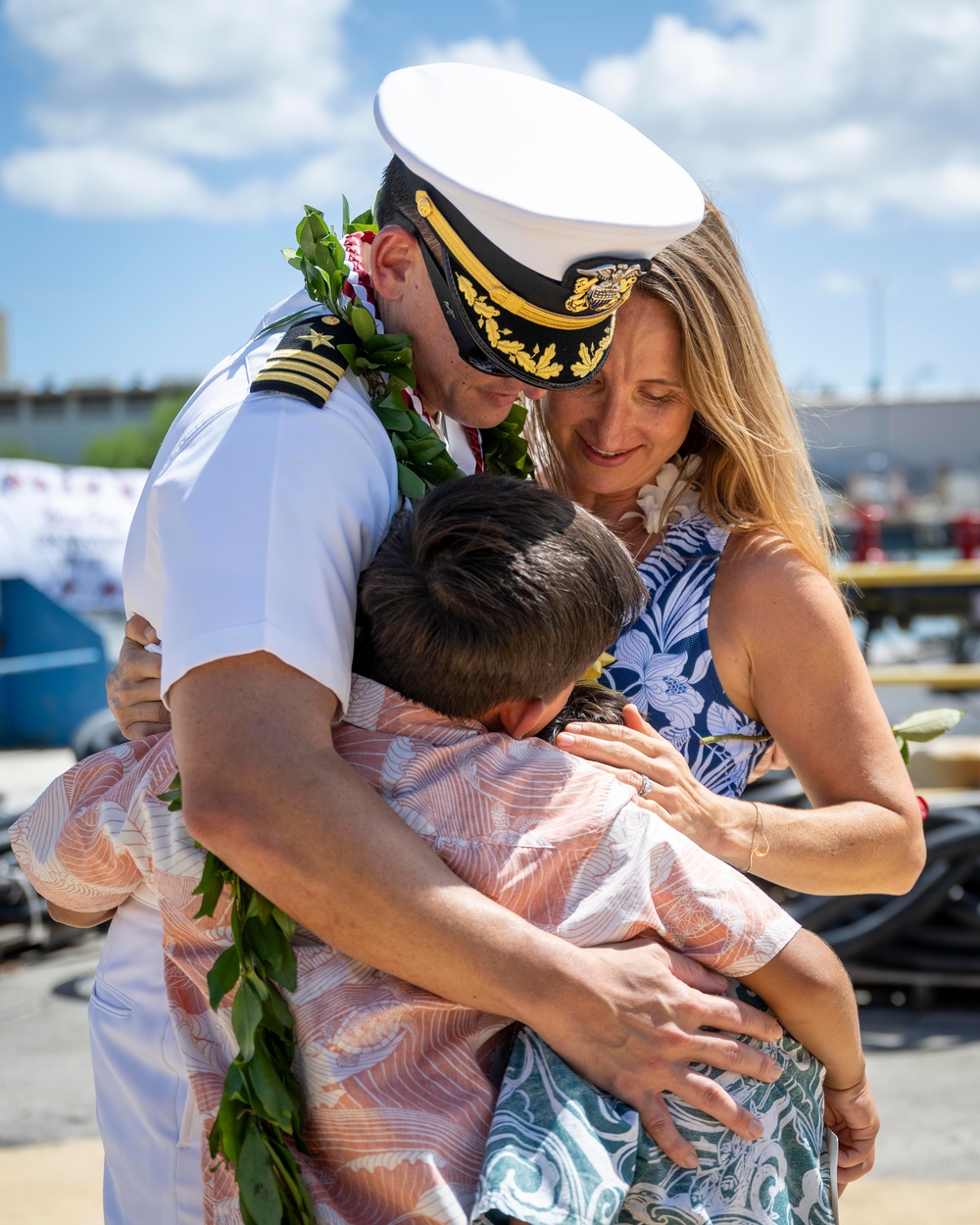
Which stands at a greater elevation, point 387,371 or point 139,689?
point 387,371

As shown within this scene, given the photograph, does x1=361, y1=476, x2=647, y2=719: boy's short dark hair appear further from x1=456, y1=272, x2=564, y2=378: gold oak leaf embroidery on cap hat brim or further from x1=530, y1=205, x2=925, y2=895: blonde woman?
x1=530, y1=205, x2=925, y2=895: blonde woman

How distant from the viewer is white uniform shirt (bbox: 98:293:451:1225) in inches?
49.5

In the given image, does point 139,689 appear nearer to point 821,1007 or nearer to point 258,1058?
point 258,1058

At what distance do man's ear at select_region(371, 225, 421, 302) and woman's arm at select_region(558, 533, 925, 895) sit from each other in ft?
2.48

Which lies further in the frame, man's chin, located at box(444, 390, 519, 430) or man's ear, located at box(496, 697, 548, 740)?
man's chin, located at box(444, 390, 519, 430)

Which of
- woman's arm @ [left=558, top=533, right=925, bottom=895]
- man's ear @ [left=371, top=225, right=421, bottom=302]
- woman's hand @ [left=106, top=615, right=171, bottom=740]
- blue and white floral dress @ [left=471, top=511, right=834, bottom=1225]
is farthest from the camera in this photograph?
woman's arm @ [left=558, top=533, right=925, bottom=895]

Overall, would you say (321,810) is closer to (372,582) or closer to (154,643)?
(372,582)

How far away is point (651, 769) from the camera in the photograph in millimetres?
1565

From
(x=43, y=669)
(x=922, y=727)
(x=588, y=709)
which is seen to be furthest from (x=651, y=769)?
(x=43, y=669)

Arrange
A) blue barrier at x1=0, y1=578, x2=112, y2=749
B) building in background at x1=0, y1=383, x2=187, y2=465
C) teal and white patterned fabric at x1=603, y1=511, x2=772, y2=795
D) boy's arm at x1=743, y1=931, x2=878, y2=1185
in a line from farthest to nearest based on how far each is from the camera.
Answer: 1. building in background at x1=0, y1=383, x2=187, y2=465
2. blue barrier at x1=0, y1=578, x2=112, y2=749
3. teal and white patterned fabric at x1=603, y1=511, x2=772, y2=795
4. boy's arm at x1=743, y1=931, x2=878, y2=1185

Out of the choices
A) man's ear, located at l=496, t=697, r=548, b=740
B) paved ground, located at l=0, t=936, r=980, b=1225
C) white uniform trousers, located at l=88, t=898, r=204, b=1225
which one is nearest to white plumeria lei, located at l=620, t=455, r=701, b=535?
man's ear, located at l=496, t=697, r=548, b=740

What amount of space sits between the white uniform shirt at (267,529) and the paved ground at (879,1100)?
2.84 meters

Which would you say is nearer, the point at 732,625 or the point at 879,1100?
the point at 732,625

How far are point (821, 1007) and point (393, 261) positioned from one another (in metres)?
1.04
